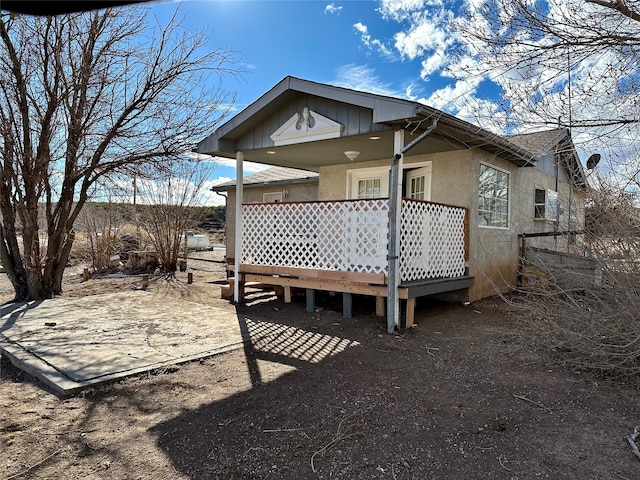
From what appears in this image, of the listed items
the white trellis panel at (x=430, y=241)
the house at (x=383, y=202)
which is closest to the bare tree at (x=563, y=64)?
the house at (x=383, y=202)

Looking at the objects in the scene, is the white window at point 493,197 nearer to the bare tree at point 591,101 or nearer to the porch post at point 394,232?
the porch post at point 394,232

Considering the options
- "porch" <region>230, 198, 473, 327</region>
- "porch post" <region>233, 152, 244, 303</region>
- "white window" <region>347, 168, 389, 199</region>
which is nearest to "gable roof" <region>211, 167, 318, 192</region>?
"white window" <region>347, 168, 389, 199</region>

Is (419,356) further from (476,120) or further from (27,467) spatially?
(27,467)

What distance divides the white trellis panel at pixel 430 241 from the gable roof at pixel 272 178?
542cm

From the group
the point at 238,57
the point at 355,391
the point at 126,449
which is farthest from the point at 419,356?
the point at 238,57

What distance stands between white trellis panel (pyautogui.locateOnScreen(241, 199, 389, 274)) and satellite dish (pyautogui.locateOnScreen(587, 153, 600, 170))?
102 inches

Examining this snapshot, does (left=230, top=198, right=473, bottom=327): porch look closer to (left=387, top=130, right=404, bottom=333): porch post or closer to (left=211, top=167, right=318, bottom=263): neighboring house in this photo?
(left=387, top=130, right=404, bottom=333): porch post

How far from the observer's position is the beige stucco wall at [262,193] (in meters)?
12.6

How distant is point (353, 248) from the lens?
668 cm

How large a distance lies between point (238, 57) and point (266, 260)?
4254mm

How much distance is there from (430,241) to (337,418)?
417 cm

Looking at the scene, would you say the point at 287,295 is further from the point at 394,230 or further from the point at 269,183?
the point at 269,183

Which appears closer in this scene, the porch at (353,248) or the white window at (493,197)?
the porch at (353,248)

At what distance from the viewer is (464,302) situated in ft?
26.5
